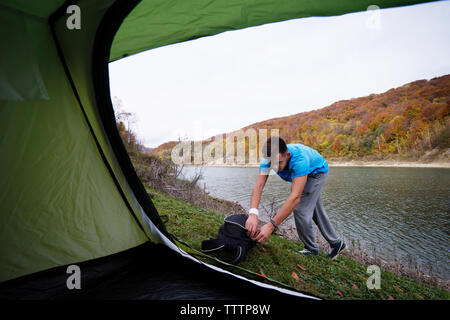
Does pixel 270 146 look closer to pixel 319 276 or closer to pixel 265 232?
pixel 265 232

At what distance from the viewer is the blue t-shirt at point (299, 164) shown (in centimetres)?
188

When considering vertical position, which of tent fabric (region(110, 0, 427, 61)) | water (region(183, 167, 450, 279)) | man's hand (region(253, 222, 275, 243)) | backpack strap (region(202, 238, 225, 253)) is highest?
tent fabric (region(110, 0, 427, 61))

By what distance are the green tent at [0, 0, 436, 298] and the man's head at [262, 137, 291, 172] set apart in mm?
1024

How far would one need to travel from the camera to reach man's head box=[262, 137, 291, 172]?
199 cm

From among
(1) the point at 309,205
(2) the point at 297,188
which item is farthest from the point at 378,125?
(2) the point at 297,188

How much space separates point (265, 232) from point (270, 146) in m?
0.84

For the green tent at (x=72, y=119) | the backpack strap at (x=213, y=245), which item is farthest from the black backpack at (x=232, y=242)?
the green tent at (x=72, y=119)

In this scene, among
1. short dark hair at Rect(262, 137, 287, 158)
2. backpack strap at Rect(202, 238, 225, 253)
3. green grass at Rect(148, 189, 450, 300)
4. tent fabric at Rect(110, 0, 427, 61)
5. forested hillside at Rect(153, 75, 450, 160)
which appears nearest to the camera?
tent fabric at Rect(110, 0, 427, 61)

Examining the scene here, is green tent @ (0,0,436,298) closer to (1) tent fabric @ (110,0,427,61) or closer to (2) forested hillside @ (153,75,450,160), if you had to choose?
(1) tent fabric @ (110,0,427,61)

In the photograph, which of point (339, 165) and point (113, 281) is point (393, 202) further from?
point (339, 165)

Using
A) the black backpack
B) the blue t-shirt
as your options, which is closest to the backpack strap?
the black backpack

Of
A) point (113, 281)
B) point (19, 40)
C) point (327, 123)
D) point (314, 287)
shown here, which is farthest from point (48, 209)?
point (327, 123)

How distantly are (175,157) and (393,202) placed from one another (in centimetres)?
966

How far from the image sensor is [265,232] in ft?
5.78
